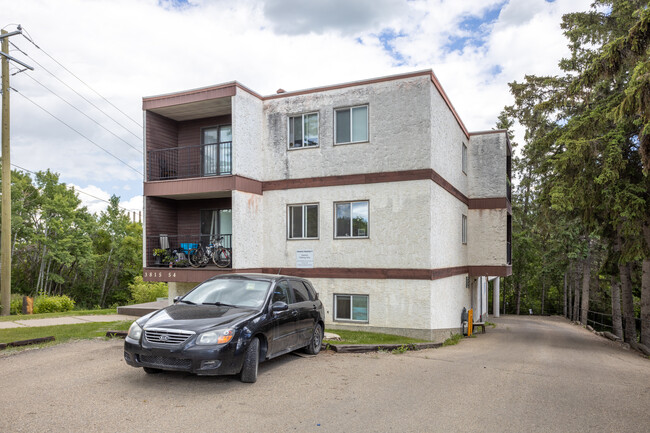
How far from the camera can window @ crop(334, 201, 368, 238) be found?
50.3 feet

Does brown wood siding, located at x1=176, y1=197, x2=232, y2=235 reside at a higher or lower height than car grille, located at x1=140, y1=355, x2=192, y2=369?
higher

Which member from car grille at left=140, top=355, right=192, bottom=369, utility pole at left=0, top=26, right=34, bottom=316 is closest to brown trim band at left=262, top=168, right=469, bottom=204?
car grille at left=140, top=355, right=192, bottom=369

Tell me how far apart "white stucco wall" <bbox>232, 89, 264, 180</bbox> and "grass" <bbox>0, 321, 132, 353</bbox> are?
587 centimetres

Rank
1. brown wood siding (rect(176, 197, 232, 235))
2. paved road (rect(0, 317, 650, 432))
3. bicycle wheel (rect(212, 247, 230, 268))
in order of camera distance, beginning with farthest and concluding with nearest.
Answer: brown wood siding (rect(176, 197, 232, 235)) → bicycle wheel (rect(212, 247, 230, 268)) → paved road (rect(0, 317, 650, 432))

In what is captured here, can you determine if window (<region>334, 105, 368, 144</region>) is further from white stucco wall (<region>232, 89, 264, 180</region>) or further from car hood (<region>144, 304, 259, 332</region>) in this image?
car hood (<region>144, 304, 259, 332</region>)

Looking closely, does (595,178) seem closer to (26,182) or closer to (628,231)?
(628,231)

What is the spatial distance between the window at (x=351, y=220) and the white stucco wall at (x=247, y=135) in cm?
305

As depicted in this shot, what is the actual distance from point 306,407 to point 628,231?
13.9m

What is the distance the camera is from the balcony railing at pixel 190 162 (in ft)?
54.8

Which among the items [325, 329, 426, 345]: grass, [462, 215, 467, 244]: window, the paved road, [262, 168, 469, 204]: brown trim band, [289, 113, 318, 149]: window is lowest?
[325, 329, 426, 345]: grass

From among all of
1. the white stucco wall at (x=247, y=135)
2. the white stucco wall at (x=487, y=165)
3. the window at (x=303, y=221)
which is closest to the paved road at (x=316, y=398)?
the window at (x=303, y=221)

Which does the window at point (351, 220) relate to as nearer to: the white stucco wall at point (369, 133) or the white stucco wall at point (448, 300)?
the white stucco wall at point (369, 133)

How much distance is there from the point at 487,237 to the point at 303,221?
8.87m

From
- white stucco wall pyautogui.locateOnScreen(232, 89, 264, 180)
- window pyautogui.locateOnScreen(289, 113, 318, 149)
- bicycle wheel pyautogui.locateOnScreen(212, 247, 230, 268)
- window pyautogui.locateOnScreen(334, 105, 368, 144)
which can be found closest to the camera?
white stucco wall pyautogui.locateOnScreen(232, 89, 264, 180)
